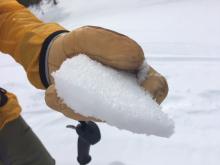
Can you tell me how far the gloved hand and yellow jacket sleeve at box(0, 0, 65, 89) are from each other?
13 centimetres

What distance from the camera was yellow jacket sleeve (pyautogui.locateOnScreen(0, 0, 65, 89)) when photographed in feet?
3.43

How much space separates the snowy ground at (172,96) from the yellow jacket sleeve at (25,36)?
103 cm

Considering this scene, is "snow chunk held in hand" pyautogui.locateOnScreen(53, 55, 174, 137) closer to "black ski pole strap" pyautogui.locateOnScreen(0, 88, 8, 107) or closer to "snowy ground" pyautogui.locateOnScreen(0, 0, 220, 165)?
"black ski pole strap" pyautogui.locateOnScreen(0, 88, 8, 107)

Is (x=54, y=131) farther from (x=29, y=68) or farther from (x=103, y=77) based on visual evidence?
(x=103, y=77)

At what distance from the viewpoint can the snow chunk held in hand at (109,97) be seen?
0.74m

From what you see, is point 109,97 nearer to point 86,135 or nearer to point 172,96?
point 86,135

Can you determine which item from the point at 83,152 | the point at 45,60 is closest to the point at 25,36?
the point at 45,60

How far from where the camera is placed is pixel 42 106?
9.11 feet

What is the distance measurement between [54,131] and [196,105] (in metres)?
0.84

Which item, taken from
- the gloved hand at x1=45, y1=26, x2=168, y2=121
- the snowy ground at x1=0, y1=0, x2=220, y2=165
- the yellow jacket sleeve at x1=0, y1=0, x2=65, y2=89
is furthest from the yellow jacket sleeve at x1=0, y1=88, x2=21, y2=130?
the snowy ground at x1=0, y1=0, x2=220, y2=165

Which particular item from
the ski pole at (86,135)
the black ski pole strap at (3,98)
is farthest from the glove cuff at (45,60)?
the ski pole at (86,135)

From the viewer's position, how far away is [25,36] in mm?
1084

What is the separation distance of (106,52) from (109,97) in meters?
0.12

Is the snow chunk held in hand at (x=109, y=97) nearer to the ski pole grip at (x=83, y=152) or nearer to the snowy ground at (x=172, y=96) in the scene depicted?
the ski pole grip at (x=83, y=152)
